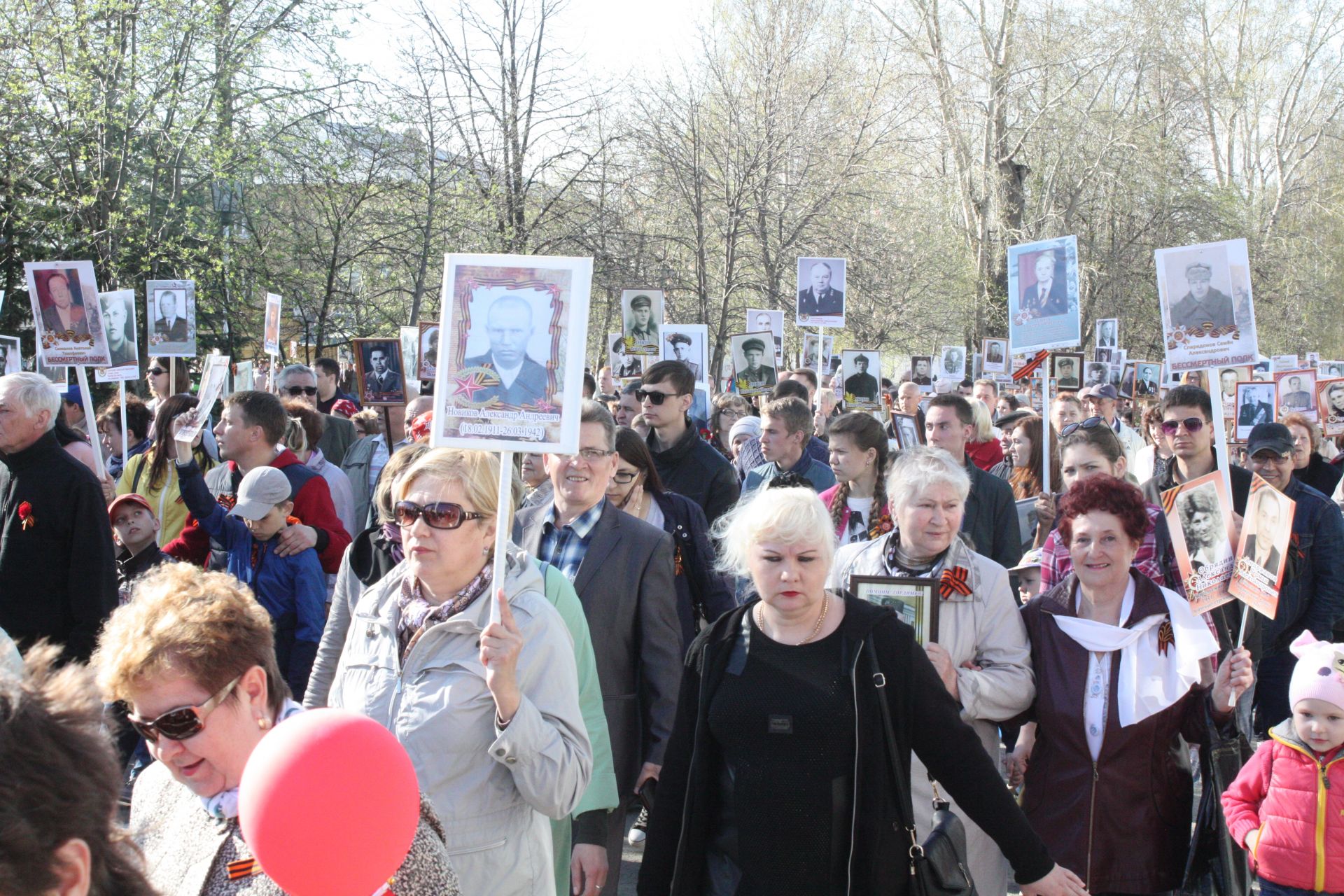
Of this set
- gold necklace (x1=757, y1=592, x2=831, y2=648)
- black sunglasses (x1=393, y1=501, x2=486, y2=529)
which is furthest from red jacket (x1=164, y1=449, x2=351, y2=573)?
gold necklace (x1=757, y1=592, x2=831, y2=648)

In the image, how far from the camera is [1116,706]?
12.9 feet

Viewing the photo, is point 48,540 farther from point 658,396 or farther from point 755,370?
point 755,370

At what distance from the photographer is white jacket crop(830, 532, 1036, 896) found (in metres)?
3.91

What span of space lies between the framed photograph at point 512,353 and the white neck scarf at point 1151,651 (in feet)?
6.45

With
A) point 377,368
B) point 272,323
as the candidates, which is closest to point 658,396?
point 377,368

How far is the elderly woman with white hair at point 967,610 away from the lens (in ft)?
12.9

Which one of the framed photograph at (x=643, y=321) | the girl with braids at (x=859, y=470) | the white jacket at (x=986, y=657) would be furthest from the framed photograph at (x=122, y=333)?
the white jacket at (x=986, y=657)

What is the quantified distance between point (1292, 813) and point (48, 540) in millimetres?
5051

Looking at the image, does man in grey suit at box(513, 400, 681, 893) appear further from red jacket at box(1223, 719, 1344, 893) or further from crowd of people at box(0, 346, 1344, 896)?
red jacket at box(1223, 719, 1344, 893)

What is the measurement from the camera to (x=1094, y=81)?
35.9m

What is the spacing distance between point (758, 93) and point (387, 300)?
7.96 m

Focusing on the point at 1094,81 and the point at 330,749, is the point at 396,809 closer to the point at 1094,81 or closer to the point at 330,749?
the point at 330,749

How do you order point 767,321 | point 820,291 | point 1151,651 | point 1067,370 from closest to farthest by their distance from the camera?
point 1151,651 → point 820,291 → point 1067,370 → point 767,321

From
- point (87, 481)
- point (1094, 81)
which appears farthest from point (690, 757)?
point (1094, 81)
